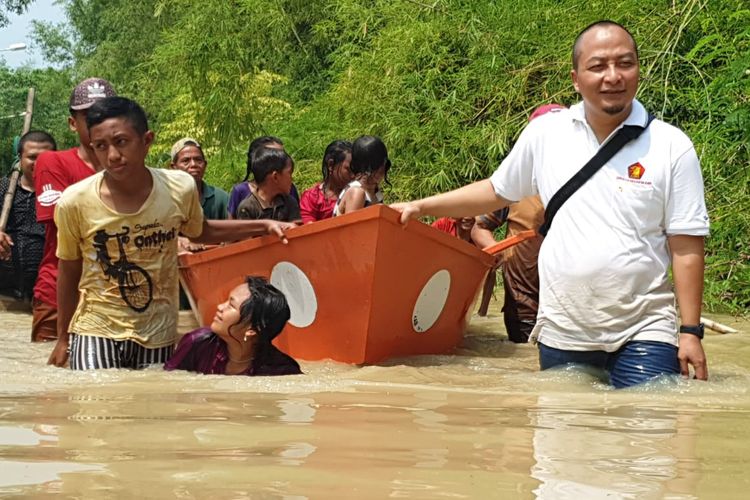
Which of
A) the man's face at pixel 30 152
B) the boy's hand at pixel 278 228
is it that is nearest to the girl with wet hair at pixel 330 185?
the boy's hand at pixel 278 228

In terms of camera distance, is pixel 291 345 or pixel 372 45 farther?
pixel 372 45

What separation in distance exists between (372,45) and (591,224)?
1005 centimetres

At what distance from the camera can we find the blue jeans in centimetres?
393

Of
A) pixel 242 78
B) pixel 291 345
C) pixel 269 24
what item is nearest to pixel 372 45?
pixel 242 78

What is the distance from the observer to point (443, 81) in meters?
12.0

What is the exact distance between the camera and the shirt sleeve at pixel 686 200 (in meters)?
3.85

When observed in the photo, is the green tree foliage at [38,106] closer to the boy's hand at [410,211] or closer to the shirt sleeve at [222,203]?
the shirt sleeve at [222,203]

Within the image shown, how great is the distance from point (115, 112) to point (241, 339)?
104cm

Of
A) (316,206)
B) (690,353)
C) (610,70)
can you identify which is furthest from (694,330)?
(316,206)

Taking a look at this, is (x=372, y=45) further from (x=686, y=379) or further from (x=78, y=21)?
(x=78, y=21)

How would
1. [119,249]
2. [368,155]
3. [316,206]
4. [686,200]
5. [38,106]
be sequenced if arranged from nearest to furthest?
[686,200] → [119,249] → [368,155] → [316,206] → [38,106]

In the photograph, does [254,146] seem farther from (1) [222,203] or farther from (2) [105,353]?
(2) [105,353]

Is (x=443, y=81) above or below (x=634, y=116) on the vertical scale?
above

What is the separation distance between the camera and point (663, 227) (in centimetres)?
394
